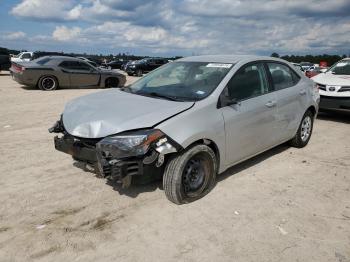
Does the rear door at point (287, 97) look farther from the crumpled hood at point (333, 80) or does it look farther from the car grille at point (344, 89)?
the crumpled hood at point (333, 80)

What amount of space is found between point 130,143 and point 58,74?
12745 millimetres

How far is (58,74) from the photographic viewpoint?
15414 millimetres

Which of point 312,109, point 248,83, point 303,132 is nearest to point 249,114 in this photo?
point 248,83

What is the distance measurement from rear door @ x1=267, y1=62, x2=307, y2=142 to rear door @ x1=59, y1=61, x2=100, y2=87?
1156 cm

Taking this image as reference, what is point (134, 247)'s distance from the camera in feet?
11.1

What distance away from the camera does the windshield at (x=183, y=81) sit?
463 cm

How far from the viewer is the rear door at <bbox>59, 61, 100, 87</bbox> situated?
15.7m

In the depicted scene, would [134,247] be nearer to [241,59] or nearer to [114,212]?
[114,212]

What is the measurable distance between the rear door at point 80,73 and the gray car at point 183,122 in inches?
428

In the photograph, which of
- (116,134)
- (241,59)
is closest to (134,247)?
(116,134)

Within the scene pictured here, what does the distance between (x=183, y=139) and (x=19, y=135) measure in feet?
14.5

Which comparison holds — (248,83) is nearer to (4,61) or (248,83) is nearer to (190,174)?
(190,174)

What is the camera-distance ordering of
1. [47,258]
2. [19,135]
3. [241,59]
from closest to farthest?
1. [47,258]
2. [241,59]
3. [19,135]

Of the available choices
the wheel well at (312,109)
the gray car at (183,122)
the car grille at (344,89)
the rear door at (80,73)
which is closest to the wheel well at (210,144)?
the gray car at (183,122)
